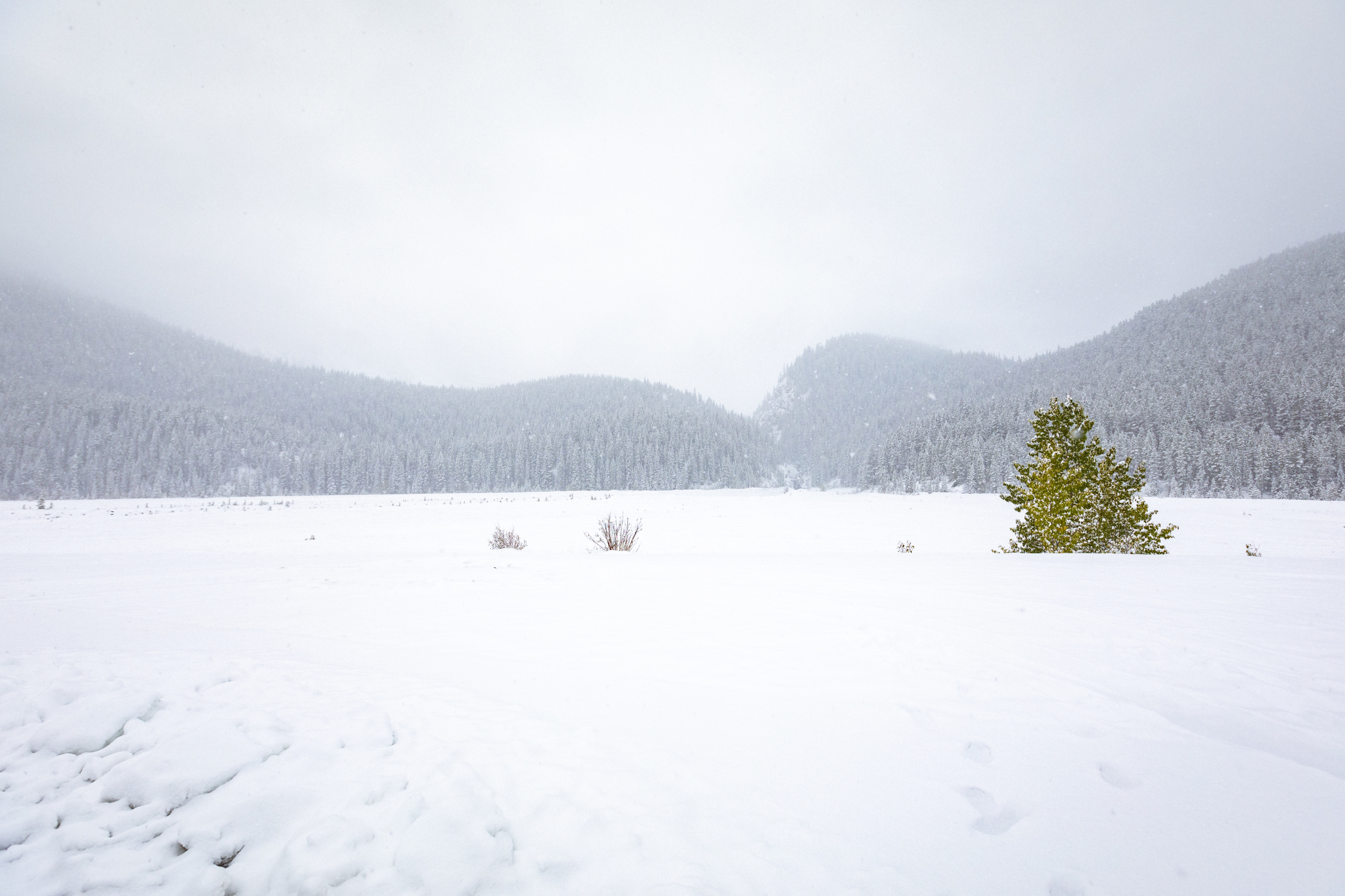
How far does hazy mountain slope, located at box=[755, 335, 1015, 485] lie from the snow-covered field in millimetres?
113180

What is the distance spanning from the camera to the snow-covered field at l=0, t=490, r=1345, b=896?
2.22 meters

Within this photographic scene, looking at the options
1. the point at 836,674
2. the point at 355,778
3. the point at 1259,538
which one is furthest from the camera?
the point at 1259,538

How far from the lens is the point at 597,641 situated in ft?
16.3

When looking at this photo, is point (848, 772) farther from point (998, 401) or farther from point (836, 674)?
point (998, 401)

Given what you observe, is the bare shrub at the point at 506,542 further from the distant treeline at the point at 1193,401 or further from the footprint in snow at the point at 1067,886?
the distant treeline at the point at 1193,401

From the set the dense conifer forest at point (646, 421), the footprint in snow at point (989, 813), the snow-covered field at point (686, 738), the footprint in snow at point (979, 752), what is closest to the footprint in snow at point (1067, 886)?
the snow-covered field at point (686, 738)

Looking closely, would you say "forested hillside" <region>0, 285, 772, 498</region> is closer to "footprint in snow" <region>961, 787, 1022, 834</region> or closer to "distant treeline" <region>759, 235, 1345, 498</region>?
"distant treeline" <region>759, 235, 1345, 498</region>

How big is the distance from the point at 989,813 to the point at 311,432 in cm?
11995

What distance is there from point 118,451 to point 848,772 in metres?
108

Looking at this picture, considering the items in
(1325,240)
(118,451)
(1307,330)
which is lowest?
(118,451)

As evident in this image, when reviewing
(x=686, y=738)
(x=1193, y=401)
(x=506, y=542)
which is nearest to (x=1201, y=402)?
(x=1193, y=401)

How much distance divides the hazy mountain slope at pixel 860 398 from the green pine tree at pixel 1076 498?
339 ft

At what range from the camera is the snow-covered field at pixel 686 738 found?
7.29 ft

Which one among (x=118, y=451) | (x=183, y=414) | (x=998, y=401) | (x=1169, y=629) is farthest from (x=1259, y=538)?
(x=183, y=414)
